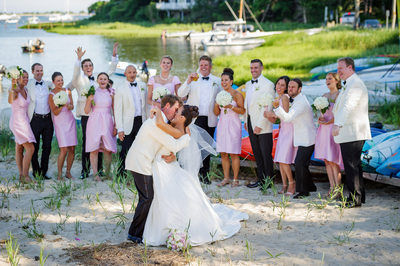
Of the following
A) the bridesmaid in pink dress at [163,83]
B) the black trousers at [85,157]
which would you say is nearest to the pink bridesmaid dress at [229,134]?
the bridesmaid in pink dress at [163,83]

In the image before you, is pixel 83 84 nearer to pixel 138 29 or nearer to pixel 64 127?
pixel 64 127

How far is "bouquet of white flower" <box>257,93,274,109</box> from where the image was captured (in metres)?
7.29

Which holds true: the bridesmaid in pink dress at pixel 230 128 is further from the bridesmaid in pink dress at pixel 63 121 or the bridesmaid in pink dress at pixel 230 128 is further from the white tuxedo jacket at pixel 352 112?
the bridesmaid in pink dress at pixel 63 121

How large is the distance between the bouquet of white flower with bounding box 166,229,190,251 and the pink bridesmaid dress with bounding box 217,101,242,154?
8.94 feet

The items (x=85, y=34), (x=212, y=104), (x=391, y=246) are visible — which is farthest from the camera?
(x=85, y=34)

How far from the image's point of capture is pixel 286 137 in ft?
24.2

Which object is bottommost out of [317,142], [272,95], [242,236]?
[242,236]

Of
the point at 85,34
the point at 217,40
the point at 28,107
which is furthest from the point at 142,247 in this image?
the point at 85,34

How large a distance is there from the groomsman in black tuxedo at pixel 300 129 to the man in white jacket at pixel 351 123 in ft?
2.06

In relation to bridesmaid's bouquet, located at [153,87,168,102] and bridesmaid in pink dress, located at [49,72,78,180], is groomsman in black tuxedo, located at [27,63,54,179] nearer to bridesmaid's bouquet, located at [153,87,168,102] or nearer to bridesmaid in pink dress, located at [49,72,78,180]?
bridesmaid in pink dress, located at [49,72,78,180]

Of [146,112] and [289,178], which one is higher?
[146,112]

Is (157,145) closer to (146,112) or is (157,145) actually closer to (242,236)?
(242,236)

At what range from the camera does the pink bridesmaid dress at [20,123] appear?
316 inches

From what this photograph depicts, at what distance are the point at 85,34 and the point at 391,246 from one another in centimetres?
6978
